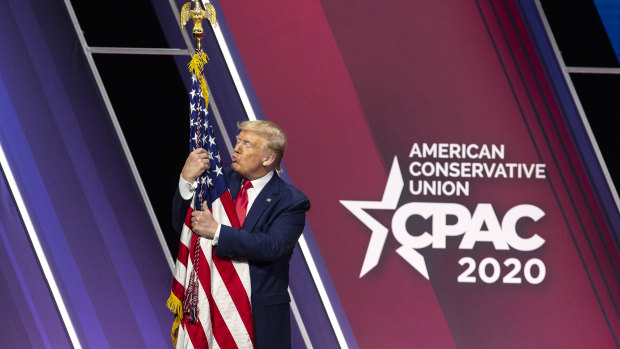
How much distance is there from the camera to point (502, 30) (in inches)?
135

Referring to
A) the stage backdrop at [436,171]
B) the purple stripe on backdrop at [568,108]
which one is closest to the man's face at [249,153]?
the stage backdrop at [436,171]

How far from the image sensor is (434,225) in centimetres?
344

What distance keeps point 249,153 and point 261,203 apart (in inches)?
6.8

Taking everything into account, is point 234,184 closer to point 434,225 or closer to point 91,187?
point 91,187

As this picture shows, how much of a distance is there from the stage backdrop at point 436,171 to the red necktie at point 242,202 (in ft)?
2.64

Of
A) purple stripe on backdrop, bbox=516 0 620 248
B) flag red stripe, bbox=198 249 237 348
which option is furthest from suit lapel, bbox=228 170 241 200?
purple stripe on backdrop, bbox=516 0 620 248

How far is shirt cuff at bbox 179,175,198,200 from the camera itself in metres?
2.56

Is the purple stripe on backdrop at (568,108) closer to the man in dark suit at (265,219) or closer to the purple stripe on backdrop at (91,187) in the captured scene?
the man in dark suit at (265,219)

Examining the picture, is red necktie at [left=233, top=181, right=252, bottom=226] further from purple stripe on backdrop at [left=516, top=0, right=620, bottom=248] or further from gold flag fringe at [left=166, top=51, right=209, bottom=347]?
Answer: purple stripe on backdrop at [left=516, top=0, right=620, bottom=248]

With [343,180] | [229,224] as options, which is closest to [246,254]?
[229,224]

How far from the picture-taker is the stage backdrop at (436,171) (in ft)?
11.2

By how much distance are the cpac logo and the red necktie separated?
887 millimetres

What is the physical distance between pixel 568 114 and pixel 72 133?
2224 mm

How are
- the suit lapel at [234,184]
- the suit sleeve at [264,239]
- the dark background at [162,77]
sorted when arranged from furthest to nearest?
the dark background at [162,77] → the suit lapel at [234,184] → the suit sleeve at [264,239]
